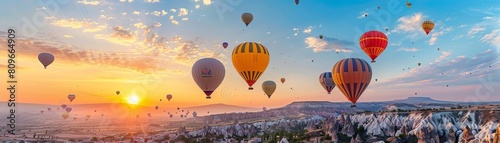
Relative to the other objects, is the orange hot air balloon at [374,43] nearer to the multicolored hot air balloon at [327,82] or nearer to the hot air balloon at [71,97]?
the multicolored hot air balloon at [327,82]

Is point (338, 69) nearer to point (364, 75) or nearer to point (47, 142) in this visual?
point (364, 75)

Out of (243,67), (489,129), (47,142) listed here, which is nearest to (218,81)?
(243,67)

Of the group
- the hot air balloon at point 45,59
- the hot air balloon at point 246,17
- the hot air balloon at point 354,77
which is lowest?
the hot air balloon at point 354,77

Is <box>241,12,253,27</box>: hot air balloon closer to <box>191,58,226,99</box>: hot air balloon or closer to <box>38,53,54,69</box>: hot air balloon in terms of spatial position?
<box>191,58,226,99</box>: hot air balloon

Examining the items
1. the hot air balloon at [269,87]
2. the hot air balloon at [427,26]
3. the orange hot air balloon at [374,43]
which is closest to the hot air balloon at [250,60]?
the orange hot air balloon at [374,43]

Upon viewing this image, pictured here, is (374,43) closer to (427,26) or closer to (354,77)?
(354,77)

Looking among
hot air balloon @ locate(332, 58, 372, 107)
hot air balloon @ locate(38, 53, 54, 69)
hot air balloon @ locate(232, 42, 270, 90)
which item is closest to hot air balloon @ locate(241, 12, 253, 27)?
hot air balloon @ locate(232, 42, 270, 90)

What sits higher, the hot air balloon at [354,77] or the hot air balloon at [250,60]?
the hot air balloon at [250,60]
